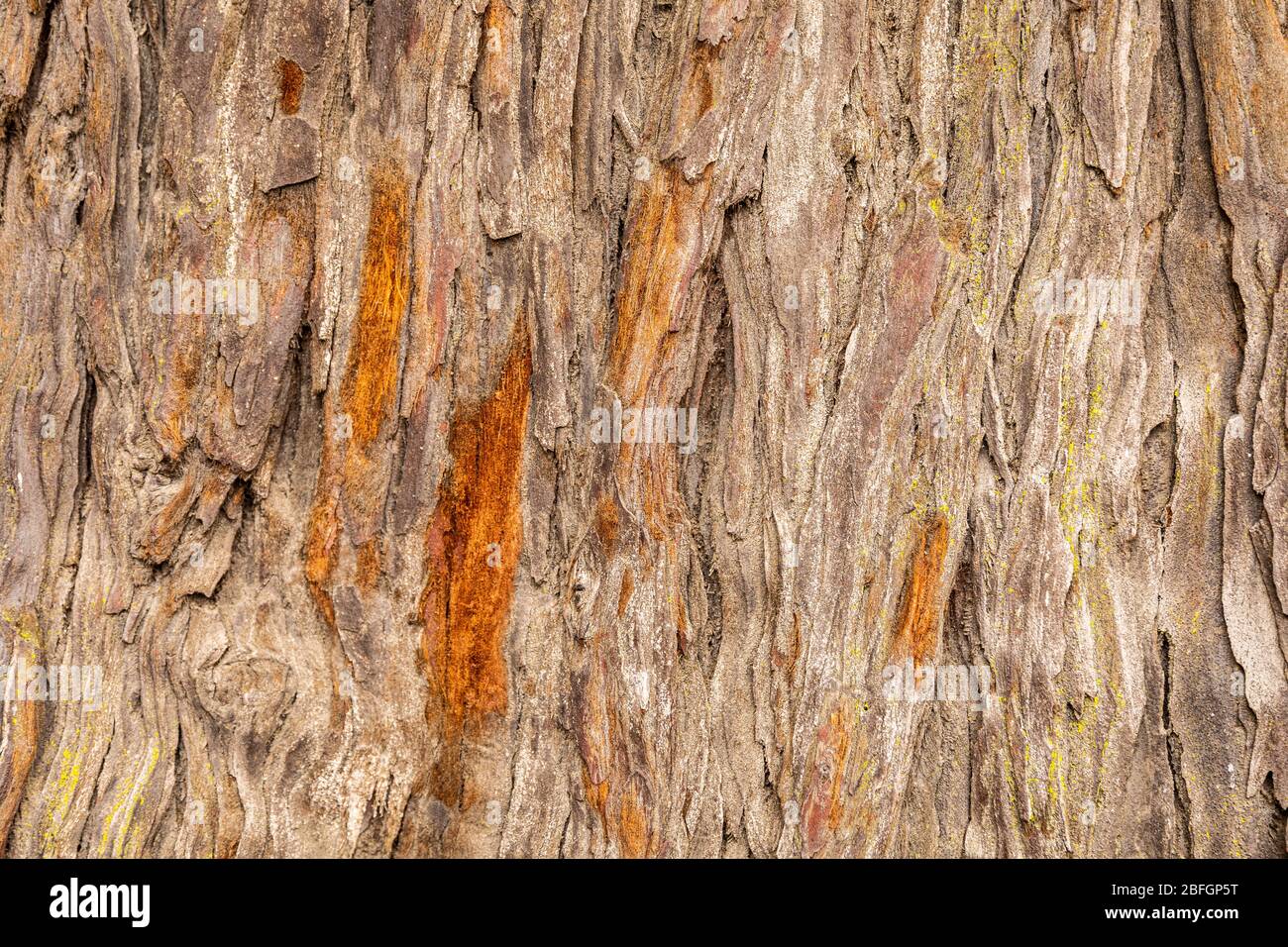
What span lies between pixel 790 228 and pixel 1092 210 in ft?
3.02

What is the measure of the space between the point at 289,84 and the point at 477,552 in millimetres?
1468

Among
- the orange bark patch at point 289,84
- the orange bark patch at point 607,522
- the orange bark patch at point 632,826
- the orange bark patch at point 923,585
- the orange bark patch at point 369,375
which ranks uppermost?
the orange bark patch at point 289,84

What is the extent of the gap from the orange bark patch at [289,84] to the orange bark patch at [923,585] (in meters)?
2.23

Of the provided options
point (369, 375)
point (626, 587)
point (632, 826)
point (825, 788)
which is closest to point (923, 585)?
point (825, 788)

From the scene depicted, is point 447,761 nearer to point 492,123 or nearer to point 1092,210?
point 492,123

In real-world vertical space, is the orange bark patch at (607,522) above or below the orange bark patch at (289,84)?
below

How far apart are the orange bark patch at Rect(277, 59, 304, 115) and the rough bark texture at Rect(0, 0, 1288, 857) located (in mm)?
11

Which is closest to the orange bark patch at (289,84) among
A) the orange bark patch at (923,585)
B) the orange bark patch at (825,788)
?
the orange bark patch at (923,585)

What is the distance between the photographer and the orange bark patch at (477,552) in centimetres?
259

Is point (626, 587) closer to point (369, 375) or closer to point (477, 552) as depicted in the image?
point (477, 552)

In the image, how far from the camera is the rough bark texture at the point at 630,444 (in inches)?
100

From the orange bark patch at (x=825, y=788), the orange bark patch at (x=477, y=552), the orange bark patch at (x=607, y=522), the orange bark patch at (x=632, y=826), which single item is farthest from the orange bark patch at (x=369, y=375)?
the orange bark patch at (x=825, y=788)

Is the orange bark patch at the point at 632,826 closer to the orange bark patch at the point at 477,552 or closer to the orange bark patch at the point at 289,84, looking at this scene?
the orange bark patch at the point at 477,552

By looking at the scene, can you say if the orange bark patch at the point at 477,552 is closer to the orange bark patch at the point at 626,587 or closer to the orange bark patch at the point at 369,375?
the orange bark patch at the point at 369,375
